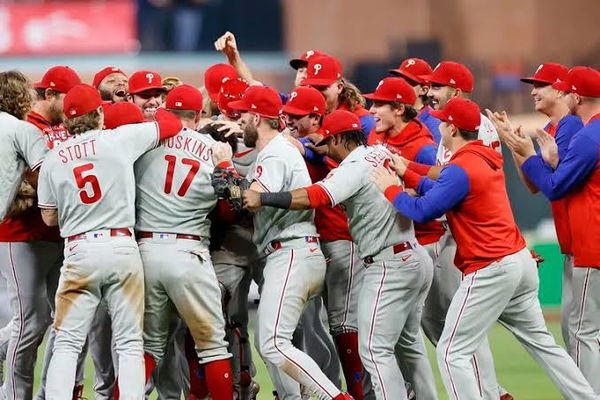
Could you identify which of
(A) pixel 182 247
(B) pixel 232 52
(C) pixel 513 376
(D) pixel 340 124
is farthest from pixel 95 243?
(C) pixel 513 376

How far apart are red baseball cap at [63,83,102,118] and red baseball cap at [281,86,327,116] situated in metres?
1.30

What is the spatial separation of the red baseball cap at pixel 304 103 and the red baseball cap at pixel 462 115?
96 centimetres

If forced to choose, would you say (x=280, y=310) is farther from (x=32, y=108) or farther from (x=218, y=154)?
(x=32, y=108)

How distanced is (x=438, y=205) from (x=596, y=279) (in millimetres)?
1303

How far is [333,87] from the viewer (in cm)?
955

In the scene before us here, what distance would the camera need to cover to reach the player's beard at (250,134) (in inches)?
328

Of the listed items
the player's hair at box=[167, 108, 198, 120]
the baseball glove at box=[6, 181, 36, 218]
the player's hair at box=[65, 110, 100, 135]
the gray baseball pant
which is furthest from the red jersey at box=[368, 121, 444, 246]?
the baseball glove at box=[6, 181, 36, 218]

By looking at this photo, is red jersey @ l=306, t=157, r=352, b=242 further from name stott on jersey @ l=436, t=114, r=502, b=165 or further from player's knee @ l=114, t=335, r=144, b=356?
player's knee @ l=114, t=335, r=144, b=356

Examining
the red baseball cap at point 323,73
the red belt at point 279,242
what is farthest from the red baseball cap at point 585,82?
the red belt at point 279,242

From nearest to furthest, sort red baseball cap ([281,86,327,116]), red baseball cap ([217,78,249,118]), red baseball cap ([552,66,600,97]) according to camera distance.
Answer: red baseball cap ([552,66,600,97]) < red baseball cap ([281,86,327,116]) < red baseball cap ([217,78,249,118])

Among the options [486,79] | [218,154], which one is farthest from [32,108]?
[486,79]

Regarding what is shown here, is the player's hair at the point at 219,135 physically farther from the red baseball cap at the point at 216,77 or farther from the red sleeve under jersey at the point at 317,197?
the red sleeve under jersey at the point at 317,197

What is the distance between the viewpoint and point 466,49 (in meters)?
24.4

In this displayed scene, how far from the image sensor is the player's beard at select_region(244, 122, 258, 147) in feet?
27.4
